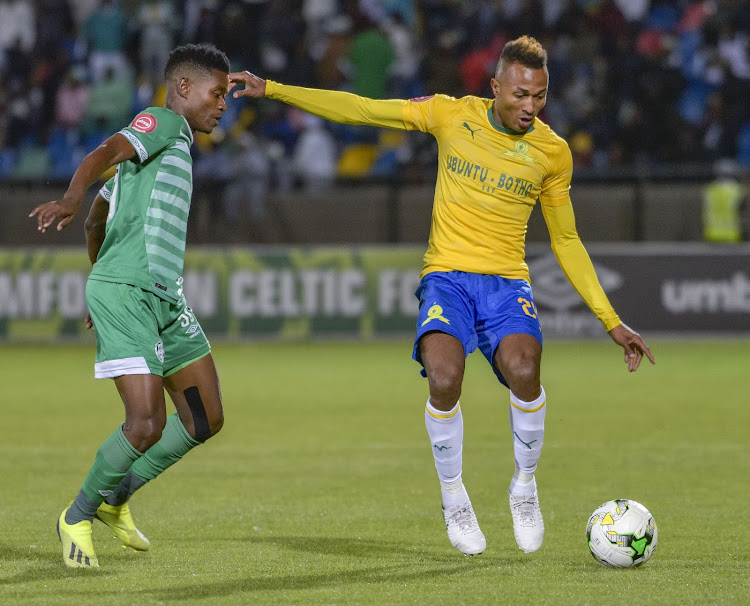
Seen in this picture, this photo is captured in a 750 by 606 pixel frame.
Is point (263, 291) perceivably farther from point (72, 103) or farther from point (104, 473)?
point (104, 473)

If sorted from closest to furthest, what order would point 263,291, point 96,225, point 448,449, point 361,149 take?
point 96,225 → point 448,449 → point 263,291 → point 361,149

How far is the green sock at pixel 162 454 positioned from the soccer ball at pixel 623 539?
1.78 m

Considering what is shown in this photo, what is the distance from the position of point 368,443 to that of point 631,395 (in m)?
3.48

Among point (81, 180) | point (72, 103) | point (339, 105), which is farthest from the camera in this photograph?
point (72, 103)

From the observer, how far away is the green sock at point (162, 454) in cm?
564

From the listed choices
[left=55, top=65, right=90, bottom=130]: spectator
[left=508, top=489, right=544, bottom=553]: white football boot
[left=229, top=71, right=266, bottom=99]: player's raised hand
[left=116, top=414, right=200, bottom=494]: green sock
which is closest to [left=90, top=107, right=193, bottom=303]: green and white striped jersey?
[left=229, top=71, right=266, bottom=99]: player's raised hand

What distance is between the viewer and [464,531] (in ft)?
18.2

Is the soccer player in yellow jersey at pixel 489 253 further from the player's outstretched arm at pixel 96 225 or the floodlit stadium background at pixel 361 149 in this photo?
the floodlit stadium background at pixel 361 149

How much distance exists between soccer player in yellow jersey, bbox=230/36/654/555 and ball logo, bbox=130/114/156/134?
57 cm

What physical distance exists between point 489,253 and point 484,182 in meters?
0.33

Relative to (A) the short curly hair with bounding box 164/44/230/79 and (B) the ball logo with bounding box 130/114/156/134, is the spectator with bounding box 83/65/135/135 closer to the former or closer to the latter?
(A) the short curly hair with bounding box 164/44/230/79

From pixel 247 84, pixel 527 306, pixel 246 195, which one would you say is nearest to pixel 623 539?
pixel 527 306

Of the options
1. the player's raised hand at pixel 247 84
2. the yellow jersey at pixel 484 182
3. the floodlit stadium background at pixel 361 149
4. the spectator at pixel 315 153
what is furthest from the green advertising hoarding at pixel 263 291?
the player's raised hand at pixel 247 84

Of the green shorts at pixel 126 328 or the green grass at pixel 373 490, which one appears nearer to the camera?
the green grass at pixel 373 490
